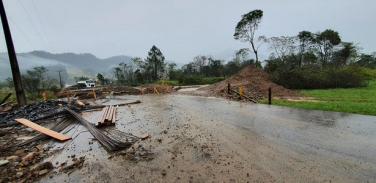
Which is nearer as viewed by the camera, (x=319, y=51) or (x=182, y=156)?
(x=182, y=156)

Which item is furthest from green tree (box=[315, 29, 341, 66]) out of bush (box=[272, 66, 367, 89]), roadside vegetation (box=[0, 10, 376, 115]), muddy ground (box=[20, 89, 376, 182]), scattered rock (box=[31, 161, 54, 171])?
scattered rock (box=[31, 161, 54, 171])

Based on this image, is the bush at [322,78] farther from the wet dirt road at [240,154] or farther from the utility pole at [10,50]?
the utility pole at [10,50]

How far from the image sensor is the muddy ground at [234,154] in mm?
2713

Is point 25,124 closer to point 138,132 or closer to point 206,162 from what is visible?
point 138,132

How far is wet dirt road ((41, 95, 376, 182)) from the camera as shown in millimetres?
2707

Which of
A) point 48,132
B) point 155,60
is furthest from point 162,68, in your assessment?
point 48,132

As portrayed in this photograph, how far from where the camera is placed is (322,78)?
14383 mm

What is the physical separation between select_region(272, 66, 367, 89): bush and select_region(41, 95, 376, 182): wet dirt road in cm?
1075

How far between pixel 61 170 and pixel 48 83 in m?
29.1

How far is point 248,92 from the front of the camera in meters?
12.5

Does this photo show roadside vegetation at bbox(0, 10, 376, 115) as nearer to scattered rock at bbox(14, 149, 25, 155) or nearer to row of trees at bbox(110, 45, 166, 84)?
row of trees at bbox(110, 45, 166, 84)

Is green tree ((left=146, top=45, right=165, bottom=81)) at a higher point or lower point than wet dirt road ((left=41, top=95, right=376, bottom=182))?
higher

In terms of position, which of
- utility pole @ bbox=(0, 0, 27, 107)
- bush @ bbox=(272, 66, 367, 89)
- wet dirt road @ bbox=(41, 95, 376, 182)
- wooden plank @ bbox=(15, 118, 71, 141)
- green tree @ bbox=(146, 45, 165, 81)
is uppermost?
green tree @ bbox=(146, 45, 165, 81)

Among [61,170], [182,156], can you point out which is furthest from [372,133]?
Result: [61,170]
